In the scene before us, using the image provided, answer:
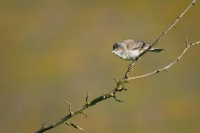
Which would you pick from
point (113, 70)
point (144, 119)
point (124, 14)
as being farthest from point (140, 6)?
point (144, 119)

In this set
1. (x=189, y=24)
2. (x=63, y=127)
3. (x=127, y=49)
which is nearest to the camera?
(x=127, y=49)

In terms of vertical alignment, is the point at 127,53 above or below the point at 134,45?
below

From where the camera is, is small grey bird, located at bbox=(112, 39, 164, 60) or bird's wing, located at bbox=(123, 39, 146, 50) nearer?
small grey bird, located at bbox=(112, 39, 164, 60)

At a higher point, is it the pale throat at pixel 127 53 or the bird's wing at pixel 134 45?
the bird's wing at pixel 134 45

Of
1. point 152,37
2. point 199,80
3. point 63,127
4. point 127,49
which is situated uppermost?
point 152,37

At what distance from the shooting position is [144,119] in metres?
10.3

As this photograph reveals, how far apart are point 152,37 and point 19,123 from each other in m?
2.64

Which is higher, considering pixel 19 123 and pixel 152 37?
pixel 152 37

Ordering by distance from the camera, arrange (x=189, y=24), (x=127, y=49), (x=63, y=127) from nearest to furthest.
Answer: (x=127, y=49), (x=63, y=127), (x=189, y=24)

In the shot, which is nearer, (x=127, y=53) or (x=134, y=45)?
(x=127, y=53)

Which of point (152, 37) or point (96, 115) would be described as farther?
point (152, 37)

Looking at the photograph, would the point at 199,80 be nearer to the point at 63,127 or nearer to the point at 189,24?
the point at 189,24

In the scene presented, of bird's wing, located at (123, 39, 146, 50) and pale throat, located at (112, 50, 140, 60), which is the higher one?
bird's wing, located at (123, 39, 146, 50)

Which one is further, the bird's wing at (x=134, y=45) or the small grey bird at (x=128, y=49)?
the bird's wing at (x=134, y=45)
